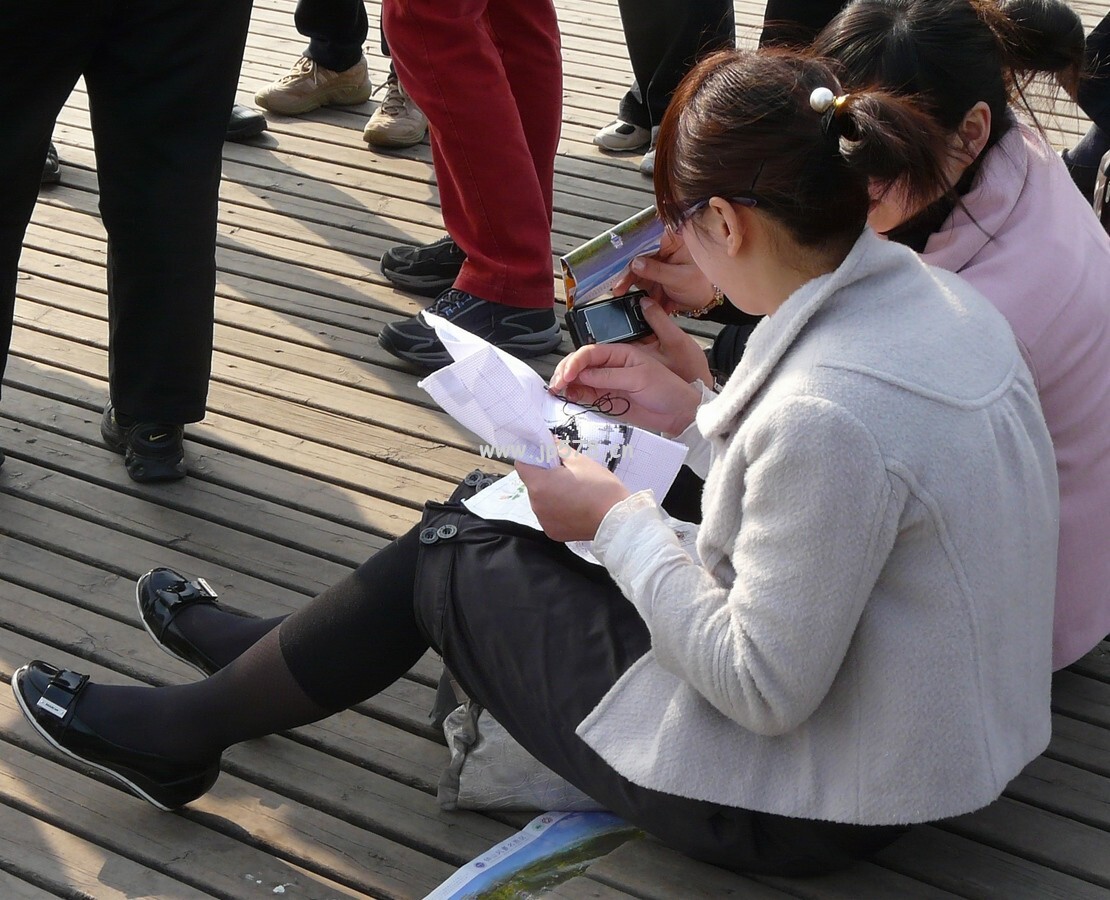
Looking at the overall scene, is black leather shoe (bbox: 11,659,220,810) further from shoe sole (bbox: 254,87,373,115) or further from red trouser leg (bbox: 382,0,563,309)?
shoe sole (bbox: 254,87,373,115)

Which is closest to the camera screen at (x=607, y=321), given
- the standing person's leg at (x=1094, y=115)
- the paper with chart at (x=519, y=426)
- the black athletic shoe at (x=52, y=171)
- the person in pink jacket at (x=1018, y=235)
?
the paper with chart at (x=519, y=426)

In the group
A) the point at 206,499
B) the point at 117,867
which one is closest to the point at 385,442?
the point at 206,499

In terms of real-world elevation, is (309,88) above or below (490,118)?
below

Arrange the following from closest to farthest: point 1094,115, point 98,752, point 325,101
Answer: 1. point 98,752
2. point 1094,115
3. point 325,101

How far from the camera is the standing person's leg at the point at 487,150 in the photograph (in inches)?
107

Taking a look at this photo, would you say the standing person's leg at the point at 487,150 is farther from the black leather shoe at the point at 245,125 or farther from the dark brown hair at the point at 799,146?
the dark brown hair at the point at 799,146

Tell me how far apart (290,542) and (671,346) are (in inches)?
33.4

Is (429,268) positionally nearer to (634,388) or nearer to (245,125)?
(245,125)

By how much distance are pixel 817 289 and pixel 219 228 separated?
2.56 meters

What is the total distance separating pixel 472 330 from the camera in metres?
Answer: 2.90

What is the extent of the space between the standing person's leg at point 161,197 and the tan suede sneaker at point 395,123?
1523 mm

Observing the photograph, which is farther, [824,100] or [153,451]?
[153,451]

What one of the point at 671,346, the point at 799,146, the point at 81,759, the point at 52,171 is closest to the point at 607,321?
the point at 671,346

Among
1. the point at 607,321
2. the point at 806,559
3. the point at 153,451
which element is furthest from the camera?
the point at 153,451
